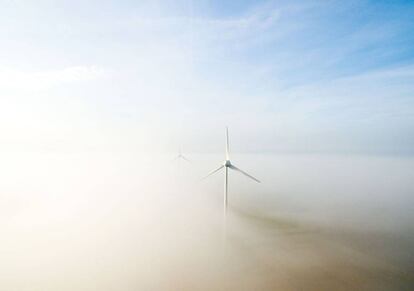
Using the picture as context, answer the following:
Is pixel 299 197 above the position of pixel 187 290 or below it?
above

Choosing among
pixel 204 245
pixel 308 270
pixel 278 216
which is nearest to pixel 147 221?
pixel 204 245

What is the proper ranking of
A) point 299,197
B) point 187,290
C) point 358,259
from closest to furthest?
point 187,290 < point 358,259 < point 299,197

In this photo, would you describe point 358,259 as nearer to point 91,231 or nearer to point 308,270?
point 308,270

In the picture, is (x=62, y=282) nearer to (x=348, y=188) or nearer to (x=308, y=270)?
(x=308, y=270)

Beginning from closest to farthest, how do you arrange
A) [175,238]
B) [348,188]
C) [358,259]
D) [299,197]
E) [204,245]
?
[358,259] < [204,245] < [175,238] < [299,197] < [348,188]

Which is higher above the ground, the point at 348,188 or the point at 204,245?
the point at 348,188

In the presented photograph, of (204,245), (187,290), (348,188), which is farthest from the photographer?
(348,188)

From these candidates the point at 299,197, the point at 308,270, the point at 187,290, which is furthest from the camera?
the point at 299,197

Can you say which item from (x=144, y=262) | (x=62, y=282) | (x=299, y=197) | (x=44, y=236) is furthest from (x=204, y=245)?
(x=299, y=197)

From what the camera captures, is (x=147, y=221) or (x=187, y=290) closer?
(x=187, y=290)
